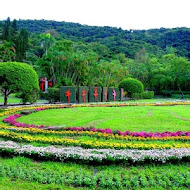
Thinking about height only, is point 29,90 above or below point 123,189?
above

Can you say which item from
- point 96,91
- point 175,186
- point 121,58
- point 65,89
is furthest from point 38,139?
point 121,58

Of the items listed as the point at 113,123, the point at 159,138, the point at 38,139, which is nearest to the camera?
the point at 38,139

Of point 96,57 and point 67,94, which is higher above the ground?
point 96,57

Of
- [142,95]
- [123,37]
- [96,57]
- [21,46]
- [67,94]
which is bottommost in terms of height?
[142,95]

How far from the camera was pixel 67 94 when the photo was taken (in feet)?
73.4

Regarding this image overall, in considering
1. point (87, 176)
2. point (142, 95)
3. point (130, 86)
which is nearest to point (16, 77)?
point (87, 176)

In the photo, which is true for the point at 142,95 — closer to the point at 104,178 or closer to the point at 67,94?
the point at 67,94

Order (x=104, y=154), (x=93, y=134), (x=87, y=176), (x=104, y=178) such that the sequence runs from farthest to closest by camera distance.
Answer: (x=93, y=134) → (x=104, y=154) → (x=87, y=176) → (x=104, y=178)

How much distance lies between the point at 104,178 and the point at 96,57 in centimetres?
2783

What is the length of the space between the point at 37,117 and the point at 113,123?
413 cm

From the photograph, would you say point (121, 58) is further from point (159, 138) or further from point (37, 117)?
point (159, 138)

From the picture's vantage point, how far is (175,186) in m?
4.88

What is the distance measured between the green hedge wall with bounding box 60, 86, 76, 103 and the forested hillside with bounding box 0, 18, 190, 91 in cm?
621

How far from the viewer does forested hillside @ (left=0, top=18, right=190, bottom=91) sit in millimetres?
29884
